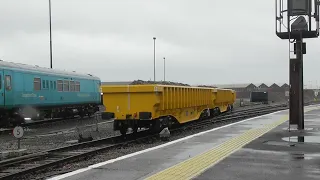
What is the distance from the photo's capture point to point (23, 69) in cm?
2069

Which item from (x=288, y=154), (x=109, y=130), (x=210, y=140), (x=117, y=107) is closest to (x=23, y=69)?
(x=109, y=130)

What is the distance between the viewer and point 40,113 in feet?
74.9

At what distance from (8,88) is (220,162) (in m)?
14.2

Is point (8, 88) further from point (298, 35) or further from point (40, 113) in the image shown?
point (298, 35)

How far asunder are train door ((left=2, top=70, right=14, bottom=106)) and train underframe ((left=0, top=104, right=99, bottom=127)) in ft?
1.94

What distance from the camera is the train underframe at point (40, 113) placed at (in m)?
20.2

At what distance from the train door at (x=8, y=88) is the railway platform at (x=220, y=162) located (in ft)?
36.7

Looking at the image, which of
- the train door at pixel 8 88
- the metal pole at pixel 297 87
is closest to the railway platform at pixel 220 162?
the metal pole at pixel 297 87

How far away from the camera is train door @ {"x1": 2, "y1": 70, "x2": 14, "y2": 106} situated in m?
19.1

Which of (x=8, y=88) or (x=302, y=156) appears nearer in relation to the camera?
(x=302, y=156)

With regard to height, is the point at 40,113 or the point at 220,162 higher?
the point at 40,113

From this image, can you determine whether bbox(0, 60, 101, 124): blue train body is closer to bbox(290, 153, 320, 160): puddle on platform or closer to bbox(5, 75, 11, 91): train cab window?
bbox(5, 75, 11, 91): train cab window

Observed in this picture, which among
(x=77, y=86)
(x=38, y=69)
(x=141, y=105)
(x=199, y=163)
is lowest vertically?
(x=199, y=163)

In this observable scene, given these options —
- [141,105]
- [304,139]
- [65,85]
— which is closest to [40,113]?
[65,85]
